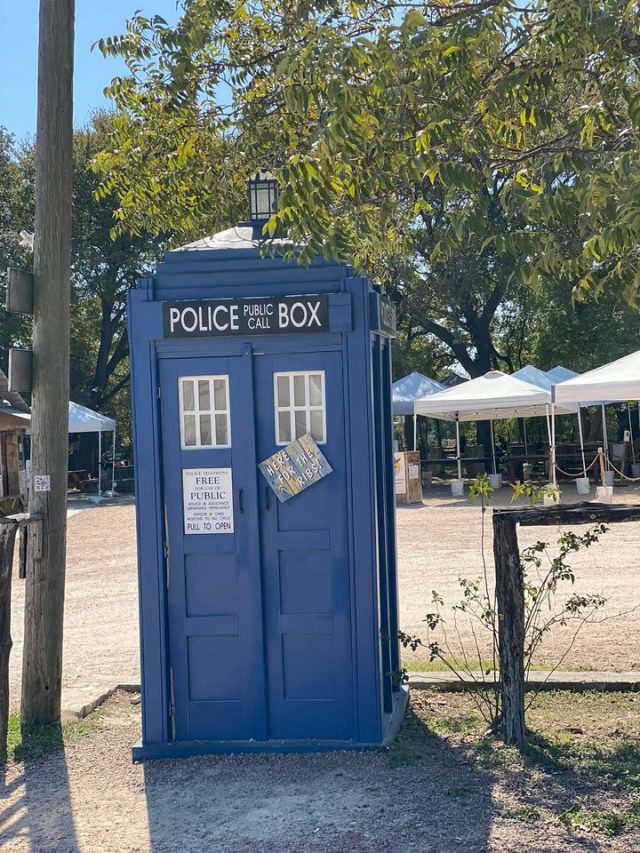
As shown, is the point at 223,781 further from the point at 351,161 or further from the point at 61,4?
the point at 61,4

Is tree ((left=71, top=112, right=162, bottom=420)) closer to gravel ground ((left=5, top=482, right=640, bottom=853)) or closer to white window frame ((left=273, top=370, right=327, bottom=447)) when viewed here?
white window frame ((left=273, top=370, right=327, bottom=447))

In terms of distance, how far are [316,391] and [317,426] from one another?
19cm

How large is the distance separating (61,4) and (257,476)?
131 inches

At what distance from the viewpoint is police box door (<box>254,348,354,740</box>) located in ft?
17.8

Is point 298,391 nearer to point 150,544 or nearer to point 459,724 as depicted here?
point 150,544

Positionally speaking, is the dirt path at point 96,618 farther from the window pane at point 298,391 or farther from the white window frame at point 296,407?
the window pane at point 298,391

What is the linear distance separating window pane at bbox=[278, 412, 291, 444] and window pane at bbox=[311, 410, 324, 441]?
13 centimetres

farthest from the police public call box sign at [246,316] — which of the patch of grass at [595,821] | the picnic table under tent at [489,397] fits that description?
Answer: the picnic table under tent at [489,397]

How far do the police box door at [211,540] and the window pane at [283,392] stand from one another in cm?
16

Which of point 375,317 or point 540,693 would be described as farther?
point 540,693

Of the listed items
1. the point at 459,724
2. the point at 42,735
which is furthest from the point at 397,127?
the point at 42,735

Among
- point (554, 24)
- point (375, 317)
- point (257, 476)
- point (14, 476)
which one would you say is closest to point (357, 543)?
point (257, 476)

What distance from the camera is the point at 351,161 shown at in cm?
568

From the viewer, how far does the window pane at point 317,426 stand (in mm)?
5434
